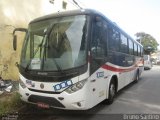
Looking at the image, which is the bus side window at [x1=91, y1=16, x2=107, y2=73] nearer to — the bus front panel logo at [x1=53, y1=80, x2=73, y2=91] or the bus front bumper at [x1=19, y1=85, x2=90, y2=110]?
the bus front panel logo at [x1=53, y1=80, x2=73, y2=91]

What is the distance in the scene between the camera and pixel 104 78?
25.2ft

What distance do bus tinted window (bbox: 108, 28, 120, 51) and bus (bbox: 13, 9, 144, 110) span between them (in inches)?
28.0

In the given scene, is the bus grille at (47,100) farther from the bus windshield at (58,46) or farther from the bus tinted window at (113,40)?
the bus tinted window at (113,40)

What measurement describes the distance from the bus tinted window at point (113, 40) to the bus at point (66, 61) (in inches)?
28.0

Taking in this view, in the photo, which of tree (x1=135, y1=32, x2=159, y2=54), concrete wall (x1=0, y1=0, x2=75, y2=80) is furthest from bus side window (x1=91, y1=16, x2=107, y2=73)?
tree (x1=135, y1=32, x2=159, y2=54)

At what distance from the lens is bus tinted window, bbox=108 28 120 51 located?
8.44 meters

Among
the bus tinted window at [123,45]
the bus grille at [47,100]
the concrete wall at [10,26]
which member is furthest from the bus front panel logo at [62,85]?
Result: the concrete wall at [10,26]

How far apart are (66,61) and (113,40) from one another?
3.00 metres

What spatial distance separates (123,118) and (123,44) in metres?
4.36

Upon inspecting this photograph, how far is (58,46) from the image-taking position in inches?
261

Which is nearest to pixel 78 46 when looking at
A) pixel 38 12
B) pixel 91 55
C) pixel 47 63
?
pixel 91 55

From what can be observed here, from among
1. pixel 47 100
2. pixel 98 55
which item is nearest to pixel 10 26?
pixel 98 55

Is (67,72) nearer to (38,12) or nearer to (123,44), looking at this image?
(123,44)

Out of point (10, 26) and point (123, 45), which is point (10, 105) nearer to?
point (123, 45)
